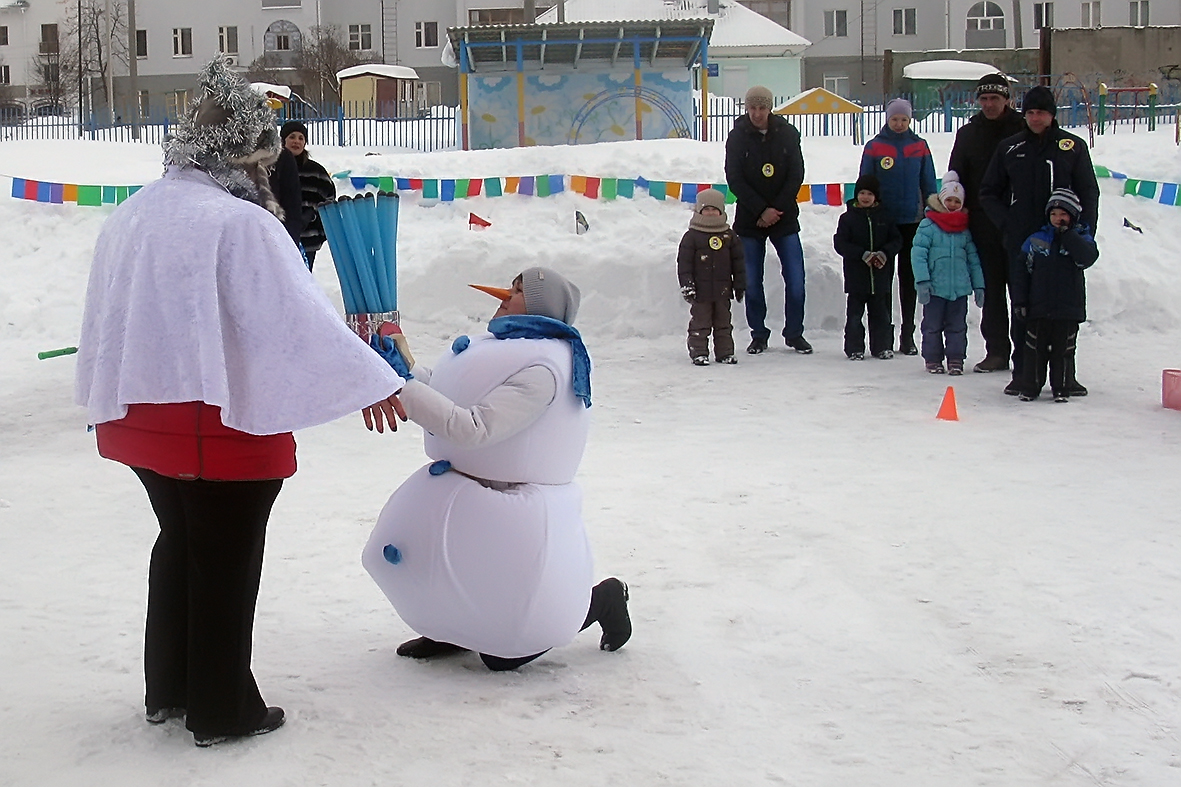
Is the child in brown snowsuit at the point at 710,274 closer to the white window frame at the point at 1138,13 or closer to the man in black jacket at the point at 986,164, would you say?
the man in black jacket at the point at 986,164

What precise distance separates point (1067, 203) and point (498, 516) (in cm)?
541

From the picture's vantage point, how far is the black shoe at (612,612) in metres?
3.90

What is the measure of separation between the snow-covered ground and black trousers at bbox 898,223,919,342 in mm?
633

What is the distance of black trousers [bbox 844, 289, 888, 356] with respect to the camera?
9.96 metres

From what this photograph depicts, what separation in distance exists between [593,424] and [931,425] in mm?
1896

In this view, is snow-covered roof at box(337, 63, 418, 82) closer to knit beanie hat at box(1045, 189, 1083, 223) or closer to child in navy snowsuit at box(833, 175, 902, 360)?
child in navy snowsuit at box(833, 175, 902, 360)

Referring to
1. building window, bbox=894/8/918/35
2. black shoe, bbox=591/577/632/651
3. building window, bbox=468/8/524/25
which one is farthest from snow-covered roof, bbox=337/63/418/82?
black shoe, bbox=591/577/632/651

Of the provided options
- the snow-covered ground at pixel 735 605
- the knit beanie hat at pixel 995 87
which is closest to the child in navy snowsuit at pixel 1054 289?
the snow-covered ground at pixel 735 605

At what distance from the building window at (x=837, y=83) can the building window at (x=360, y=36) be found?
57.0ft

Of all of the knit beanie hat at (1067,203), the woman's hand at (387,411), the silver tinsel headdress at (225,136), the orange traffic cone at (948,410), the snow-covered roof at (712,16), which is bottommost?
the orange traffic cone at (948,410)

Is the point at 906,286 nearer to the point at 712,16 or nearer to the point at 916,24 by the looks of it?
the point at 712,16

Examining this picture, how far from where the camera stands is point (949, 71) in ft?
110

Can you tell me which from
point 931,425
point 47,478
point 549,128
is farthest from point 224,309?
point 549,128

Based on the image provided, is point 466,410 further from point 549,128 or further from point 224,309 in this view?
point 549,128
